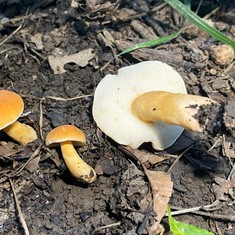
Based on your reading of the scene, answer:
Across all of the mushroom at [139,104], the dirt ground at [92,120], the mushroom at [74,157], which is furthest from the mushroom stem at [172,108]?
the mushroom at [74,157]

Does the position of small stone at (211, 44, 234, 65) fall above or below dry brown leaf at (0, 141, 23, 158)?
above

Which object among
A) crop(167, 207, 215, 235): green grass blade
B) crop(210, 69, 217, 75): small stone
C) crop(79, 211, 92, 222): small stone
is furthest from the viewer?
crop(210, 69, 217, 75): small stone

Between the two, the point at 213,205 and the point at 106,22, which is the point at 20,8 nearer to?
the point at 106,22

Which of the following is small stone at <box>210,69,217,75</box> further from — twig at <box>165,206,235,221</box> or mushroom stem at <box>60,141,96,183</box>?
mushroom stem at <box>60,141,96,183</box>

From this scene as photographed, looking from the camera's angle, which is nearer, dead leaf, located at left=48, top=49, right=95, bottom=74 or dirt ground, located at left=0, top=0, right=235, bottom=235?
dirt ground, located at left=0, top=0, right=235, bottom=235

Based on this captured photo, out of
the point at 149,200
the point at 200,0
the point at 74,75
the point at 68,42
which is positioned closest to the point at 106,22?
the point at 68,42

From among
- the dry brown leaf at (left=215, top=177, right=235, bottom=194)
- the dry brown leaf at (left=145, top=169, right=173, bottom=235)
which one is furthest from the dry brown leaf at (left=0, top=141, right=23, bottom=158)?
the dry brown leaf at (left=215, top=177, right=235, bottom=194)

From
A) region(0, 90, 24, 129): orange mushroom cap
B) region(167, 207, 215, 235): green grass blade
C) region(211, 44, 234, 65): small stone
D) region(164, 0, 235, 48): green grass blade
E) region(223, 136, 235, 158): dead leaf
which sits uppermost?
region(164, 0, 235, 48): green grass blade
